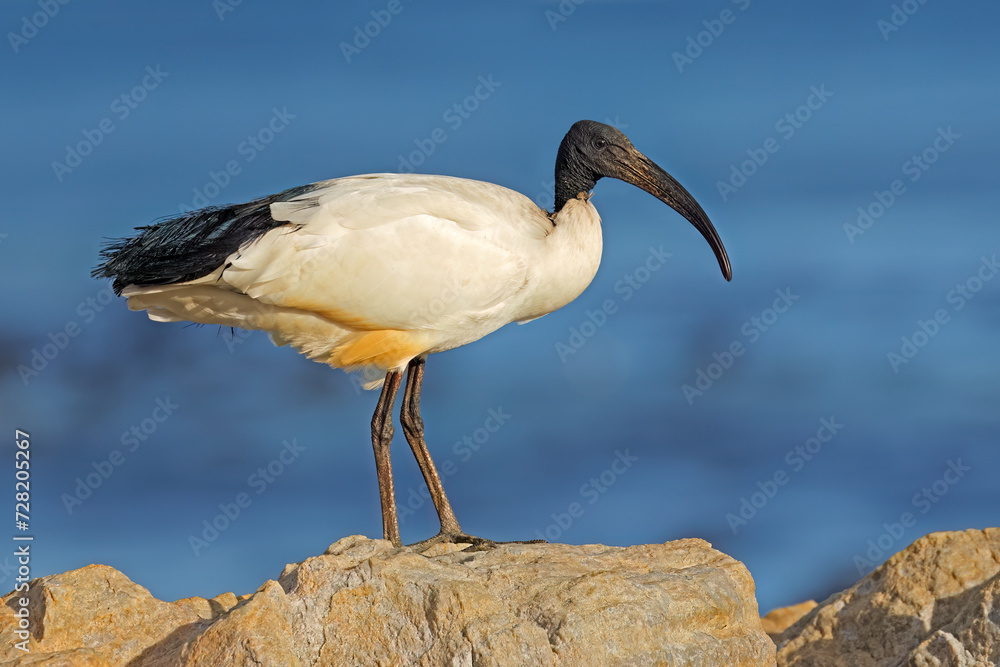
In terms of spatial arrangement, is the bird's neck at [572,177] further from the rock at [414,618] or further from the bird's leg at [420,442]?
the rock at [414,618]

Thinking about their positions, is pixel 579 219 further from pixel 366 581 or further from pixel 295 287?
pixel 366 581

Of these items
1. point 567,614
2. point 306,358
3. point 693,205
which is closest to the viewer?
point 567,614

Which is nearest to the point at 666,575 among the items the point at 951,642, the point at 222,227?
the point at 951,642

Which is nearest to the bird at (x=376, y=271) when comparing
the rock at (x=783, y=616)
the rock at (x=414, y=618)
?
the rock at (x=414, y=618)

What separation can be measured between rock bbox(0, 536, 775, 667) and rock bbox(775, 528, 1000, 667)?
4.05ft

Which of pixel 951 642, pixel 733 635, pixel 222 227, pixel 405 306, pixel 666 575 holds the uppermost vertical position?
pixel 222 227

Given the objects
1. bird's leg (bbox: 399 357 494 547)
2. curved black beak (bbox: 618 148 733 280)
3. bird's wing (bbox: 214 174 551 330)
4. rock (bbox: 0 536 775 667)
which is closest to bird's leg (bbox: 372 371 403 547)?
bird's leg (bbox: 399 357 494 547)

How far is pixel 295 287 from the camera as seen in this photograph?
835cm

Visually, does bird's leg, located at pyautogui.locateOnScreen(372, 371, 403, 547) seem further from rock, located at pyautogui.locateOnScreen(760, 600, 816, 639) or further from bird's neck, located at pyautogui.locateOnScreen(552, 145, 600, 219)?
rock, located at pyautogui.locateOnScreen(760, 600, 816, 639)

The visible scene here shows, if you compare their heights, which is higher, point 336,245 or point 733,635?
point 336,245

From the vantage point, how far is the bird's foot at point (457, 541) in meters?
8.11

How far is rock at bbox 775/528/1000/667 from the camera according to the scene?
766 cm

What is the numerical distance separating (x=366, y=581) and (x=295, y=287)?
2829 millimetres

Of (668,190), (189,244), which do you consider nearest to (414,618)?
(189,244)
